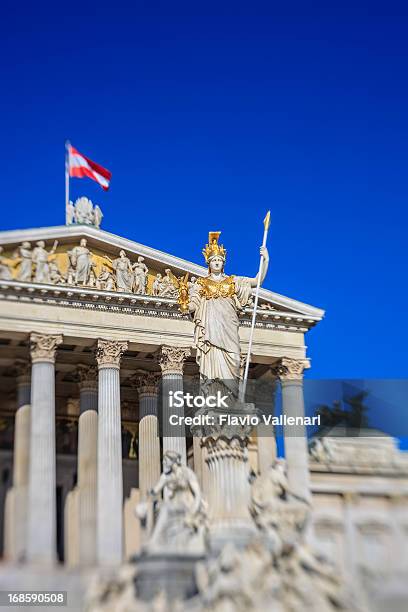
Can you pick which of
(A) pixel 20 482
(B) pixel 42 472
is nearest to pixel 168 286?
(B) pixel 42 472

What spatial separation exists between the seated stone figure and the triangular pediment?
23.6 metres

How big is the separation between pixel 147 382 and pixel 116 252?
259 inches

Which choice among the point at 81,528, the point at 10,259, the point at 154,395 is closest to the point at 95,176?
the point at 10,259

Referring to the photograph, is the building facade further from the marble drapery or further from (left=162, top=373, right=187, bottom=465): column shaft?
the marble drapery

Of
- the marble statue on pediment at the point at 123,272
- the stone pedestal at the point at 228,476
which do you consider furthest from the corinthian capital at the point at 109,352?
A: the stone pedestal at the point at 228,476

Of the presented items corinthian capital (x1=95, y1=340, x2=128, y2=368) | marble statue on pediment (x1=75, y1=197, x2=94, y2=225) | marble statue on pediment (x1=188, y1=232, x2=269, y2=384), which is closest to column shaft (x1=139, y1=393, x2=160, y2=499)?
corinthian capital (x1=95, y1=340, x2=128, y2=368)

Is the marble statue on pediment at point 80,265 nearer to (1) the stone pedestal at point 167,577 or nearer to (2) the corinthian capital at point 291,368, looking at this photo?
(2) the corinthian capital at point 291,368

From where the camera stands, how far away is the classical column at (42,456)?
109ft

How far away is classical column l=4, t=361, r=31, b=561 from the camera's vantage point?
34312mm

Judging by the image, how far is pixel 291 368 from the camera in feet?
136

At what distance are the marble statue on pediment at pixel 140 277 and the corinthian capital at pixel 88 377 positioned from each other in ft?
14.2

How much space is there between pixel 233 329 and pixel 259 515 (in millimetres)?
3681

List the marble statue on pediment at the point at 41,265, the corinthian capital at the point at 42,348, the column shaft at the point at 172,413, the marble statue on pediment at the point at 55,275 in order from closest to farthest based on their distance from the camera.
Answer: the corinthian capital at the point at 42,348, the column shaft at the point at 172,413, the marble statue on pediment at the point at 41,265, the marble statue on pediment at the point at 55,275

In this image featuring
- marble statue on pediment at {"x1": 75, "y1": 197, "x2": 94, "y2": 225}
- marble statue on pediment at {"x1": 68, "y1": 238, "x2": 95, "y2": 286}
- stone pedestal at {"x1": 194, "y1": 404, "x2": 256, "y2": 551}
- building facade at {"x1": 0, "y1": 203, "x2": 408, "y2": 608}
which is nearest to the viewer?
stone pedestal at {"x1": 194, "y1": 404, "x2": 256, "y2": 551}
